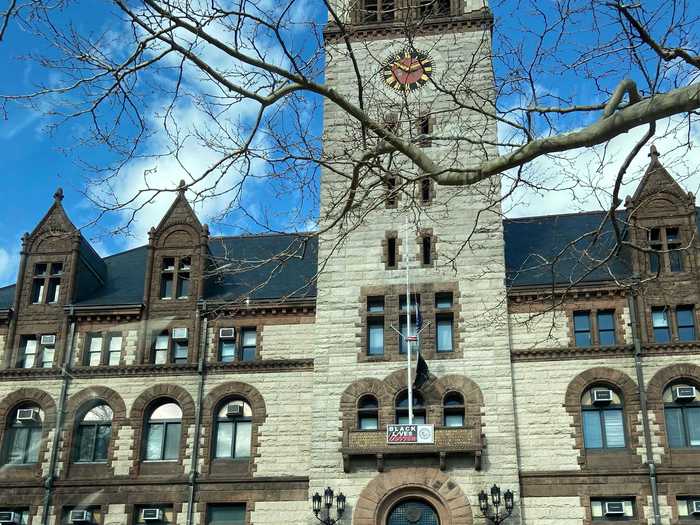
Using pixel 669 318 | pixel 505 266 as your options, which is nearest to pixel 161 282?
pixel 505 266

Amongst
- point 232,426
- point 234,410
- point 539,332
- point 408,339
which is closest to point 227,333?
point 234,410

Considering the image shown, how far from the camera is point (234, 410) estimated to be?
3228 centimetres

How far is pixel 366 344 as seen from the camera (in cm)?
3181

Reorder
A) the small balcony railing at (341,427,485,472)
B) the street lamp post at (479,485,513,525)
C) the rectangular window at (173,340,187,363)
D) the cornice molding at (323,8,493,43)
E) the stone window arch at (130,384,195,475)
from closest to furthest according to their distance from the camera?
the street lamp post at (479,485,513,525) → the small balcony railing at (341,427,485,472) → the stone window arch at (130,384,195,475) → the rectangular window at (173,340,187,363) → the cornice molding at (323,8,493,43)

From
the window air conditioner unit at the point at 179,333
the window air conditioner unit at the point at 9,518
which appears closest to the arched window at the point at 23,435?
the window air conditioner unit at the point at 9,518

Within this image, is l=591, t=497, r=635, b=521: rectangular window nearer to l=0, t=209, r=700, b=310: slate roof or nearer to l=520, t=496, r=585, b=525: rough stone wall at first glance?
l=520, t=496, r=585, b=525: rough stone wall

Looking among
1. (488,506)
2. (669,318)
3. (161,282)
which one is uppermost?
(161,282)

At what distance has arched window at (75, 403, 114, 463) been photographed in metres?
32.6

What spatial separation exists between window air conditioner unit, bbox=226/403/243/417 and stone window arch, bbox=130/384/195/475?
1.26m

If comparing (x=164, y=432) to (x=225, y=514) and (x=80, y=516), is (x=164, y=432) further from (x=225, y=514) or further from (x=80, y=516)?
(x=80, y=516)

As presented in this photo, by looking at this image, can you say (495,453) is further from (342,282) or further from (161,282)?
(161,282)

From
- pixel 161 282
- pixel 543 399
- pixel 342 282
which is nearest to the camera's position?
pixel 543 399

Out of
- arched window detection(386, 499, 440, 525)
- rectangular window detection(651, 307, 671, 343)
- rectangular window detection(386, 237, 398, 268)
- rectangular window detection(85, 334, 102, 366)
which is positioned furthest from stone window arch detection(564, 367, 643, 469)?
rectangular window detection(85, 334, 102, 366)

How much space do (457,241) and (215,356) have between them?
9.30 m
